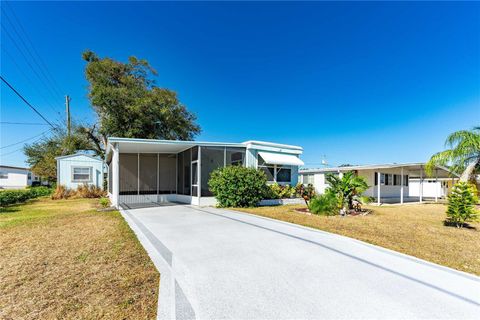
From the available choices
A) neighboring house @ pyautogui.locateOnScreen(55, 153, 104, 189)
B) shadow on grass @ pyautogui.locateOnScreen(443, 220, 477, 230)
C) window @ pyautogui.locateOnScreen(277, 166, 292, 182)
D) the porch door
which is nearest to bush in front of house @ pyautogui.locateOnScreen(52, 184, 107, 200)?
neighboring house @ pyautogui.locateOnScreen(55, 153, 104, 189)

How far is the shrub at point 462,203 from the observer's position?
26.0ft

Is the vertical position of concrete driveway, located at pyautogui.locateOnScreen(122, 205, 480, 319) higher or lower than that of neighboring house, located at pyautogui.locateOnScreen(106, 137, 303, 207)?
lower

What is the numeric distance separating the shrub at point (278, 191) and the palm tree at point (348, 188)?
3.89 meters

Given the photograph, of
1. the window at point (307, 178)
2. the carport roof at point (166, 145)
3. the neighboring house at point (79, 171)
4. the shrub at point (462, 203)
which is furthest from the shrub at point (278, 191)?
the neighboring house at point (79, 171)

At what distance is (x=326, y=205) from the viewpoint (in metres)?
10.8

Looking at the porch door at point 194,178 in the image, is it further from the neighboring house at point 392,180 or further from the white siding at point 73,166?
the neighboring house at point 392,180

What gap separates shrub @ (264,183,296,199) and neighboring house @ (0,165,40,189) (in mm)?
46037

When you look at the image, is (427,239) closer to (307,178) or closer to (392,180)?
(392,180)

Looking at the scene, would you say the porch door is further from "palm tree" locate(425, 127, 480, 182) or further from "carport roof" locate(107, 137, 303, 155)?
"palm tree" locate(425, 127, 480, 182)

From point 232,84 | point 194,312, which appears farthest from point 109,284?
point 232,84

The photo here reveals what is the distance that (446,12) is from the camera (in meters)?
10.9

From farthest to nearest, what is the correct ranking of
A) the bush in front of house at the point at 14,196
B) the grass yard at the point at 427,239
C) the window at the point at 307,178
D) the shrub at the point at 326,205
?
the window at the point at 307,178
the bush in front of house at the point at 14,196
the shrub at the point at 326,205
the grass yard at the point at 427,239

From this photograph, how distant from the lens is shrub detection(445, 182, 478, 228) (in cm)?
791

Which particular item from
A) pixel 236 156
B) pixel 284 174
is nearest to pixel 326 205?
pixel 284 174
